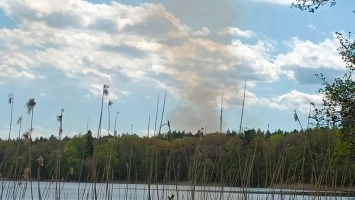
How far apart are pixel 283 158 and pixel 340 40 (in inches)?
358

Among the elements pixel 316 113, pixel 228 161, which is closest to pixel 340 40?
pixel 316 113

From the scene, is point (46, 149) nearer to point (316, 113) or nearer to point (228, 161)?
point (228, 161)

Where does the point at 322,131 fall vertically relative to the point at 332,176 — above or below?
above

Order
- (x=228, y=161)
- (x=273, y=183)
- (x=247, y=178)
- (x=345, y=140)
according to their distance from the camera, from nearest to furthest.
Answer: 1. (x=247, y=178)
2. (x=273, y=183)
3. (x=228, y=161)
4. (x=345, y=140)

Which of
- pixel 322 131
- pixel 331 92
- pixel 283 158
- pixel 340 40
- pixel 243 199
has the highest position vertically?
pixel 340 40

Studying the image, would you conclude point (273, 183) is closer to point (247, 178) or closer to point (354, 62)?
point (247, 178)

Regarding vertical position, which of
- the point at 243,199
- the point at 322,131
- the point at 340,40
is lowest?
the point at 243,199

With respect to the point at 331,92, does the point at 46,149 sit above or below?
below

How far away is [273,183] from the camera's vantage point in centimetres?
693

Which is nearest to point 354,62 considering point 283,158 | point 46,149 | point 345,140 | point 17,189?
point 345,140

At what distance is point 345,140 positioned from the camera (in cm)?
1485

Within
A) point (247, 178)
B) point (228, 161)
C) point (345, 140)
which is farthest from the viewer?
point (345, 140)

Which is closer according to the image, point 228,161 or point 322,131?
point 228,161

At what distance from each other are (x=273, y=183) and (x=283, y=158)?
305 millimetres
